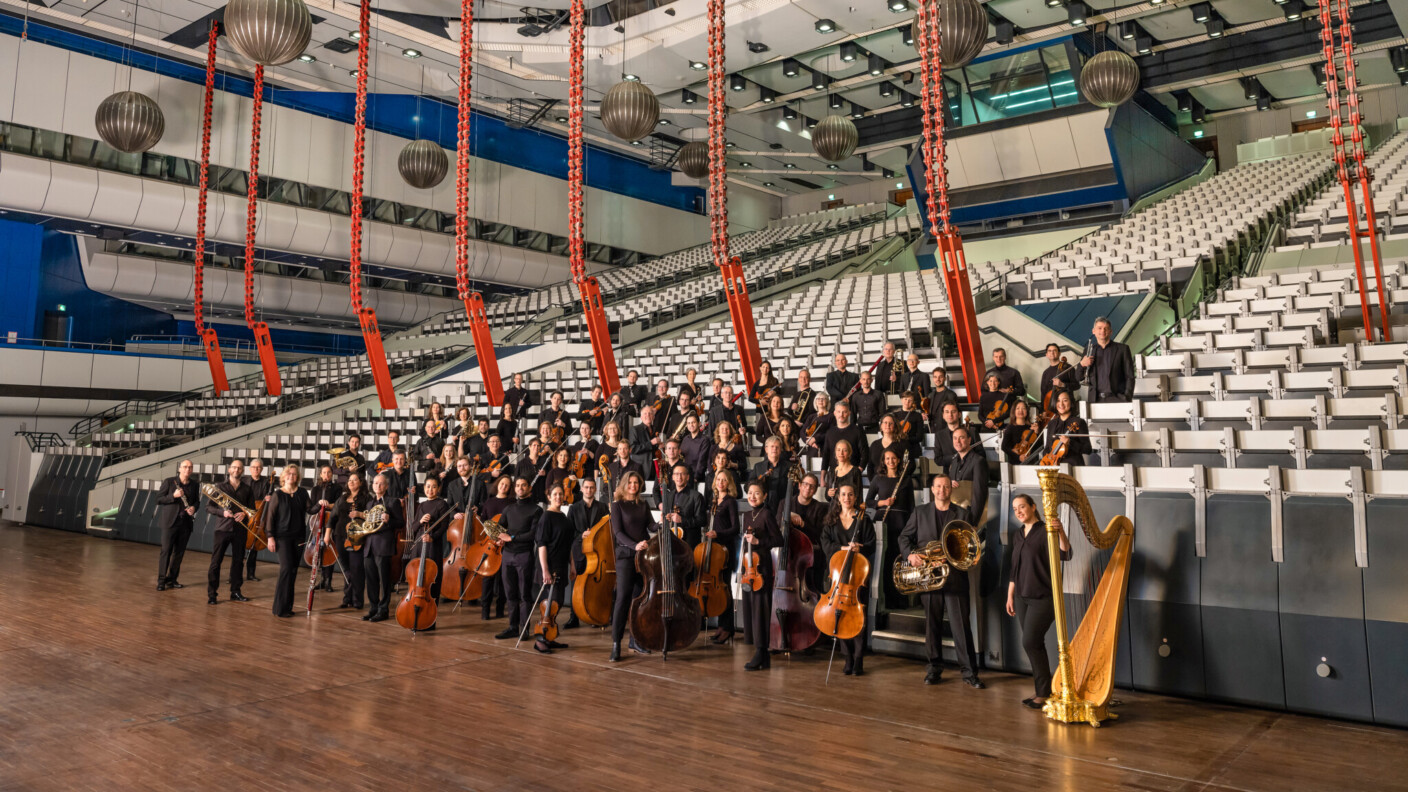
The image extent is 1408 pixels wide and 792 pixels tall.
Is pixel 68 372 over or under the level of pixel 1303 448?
over

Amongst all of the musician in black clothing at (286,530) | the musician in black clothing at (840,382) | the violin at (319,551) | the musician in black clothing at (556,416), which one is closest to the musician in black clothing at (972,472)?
the musician in black clothing at (840,382)

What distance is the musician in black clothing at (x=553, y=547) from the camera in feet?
21.2

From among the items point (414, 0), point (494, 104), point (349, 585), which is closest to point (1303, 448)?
point (349, 585)

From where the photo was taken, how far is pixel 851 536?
5828 mm

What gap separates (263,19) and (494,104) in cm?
1322

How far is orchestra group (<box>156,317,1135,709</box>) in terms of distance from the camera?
224 inches

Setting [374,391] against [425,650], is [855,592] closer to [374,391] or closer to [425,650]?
[425,650]

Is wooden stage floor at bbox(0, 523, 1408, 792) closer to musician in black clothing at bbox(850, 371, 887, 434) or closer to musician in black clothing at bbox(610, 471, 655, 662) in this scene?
musician in black clothing at bbox(610, 471, 655, 662)

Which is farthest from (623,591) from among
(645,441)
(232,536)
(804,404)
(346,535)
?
(232,536)

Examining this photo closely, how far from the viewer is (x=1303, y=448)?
5.38m

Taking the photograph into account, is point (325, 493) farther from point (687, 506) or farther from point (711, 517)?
point (711, 517)

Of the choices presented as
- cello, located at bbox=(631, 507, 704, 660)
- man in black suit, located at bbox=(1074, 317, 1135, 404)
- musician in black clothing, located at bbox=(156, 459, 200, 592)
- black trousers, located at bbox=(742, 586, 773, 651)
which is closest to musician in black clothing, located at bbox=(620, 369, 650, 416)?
cello, located at bbox=(631, 507, 704, 660)

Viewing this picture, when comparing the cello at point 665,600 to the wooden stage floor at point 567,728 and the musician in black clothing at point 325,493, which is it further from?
the musician in black clothing at point 325,493

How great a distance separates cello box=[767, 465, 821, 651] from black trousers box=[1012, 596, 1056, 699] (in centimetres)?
146
